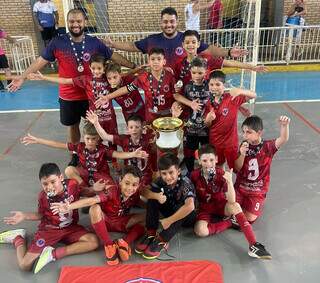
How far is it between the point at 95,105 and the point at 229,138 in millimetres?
1563

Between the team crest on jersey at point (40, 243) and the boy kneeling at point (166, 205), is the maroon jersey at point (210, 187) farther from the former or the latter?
the team crest on jersey at point (40, 243)

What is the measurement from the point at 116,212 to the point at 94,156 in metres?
0.78

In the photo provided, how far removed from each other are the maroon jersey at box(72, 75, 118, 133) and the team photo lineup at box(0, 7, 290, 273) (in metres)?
0.01

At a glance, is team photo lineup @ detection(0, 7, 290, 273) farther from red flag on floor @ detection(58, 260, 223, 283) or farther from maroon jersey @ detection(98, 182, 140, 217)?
red flag on floor @ detection(58, 260, 223, 283)

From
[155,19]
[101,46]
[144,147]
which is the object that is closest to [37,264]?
[144,147]

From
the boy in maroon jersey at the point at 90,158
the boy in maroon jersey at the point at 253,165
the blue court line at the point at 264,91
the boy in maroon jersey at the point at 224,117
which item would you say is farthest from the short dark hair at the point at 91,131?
the blue court line at the point at 264,91

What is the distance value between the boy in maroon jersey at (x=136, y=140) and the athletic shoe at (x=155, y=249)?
0.74 metres

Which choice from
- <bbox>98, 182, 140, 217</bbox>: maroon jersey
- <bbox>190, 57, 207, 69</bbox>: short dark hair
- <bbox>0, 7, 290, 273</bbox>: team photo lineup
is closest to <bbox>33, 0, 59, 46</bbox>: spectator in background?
<bbox>0, 7, 290, 273</bbox>: team photo lineup

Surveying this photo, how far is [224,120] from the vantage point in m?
4.02

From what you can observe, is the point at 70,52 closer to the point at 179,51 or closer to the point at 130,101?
the point at 130,101

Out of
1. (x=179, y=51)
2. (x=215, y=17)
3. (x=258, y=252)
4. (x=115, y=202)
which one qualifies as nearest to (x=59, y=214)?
→ (x=115, y=202)

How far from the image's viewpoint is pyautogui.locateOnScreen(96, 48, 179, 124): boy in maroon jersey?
409 centimetres

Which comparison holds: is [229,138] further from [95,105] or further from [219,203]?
[95,105]

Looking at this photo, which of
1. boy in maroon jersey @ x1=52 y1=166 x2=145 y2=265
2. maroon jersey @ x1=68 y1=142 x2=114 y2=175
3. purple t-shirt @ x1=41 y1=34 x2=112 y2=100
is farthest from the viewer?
purple t-shirt @ x1=41 y1=34 x2=112 y2=100
